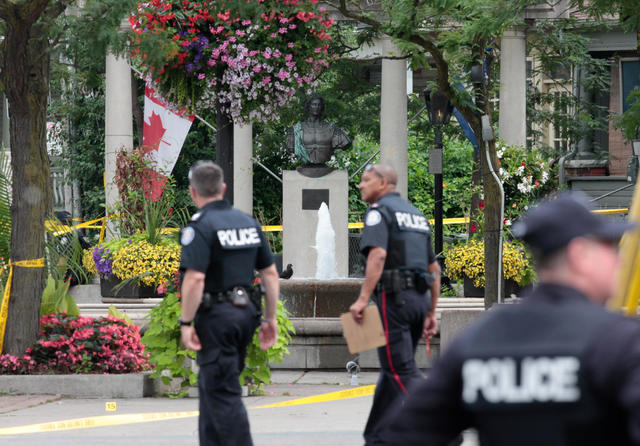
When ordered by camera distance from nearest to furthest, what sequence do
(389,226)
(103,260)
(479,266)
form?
(389,226) < (103,260) < (479,266)

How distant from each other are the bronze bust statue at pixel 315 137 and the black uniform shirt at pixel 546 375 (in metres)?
16.3

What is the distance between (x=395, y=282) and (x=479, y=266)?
1179cm

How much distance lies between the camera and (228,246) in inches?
249

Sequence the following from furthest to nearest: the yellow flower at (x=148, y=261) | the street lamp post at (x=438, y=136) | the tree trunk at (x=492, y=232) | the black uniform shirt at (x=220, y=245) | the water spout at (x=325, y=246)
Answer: the water spout at (x=325, y=246)
the street lamp post at (x=438, y=136)
the yellow flower at (x=148, y=261)
the tree trunk at (x=492, y=232)
the black uniform shirt at (x=220, y=245)

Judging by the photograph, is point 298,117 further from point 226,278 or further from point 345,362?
point 226,278

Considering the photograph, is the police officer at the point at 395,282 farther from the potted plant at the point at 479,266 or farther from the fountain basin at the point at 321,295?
the potted plant at the point at 479,266

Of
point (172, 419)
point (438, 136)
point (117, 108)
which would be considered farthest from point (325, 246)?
point (172, 419)

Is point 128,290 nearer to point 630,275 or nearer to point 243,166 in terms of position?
point 243,166

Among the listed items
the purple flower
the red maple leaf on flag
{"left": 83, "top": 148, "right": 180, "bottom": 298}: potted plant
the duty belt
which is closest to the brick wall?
the red maple leaf on flag

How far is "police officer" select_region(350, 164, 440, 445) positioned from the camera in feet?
22.0

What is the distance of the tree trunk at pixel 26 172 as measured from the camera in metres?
10.5

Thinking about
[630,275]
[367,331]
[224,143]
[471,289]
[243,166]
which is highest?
Answer: [243,166]

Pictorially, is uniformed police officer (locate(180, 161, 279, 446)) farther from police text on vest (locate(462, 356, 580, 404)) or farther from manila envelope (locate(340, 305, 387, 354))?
police text on vest (locate(462, 356, 580, 404))

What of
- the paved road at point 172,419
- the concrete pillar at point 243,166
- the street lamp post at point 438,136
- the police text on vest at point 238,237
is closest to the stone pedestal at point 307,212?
the street lamp post at point 438,136
